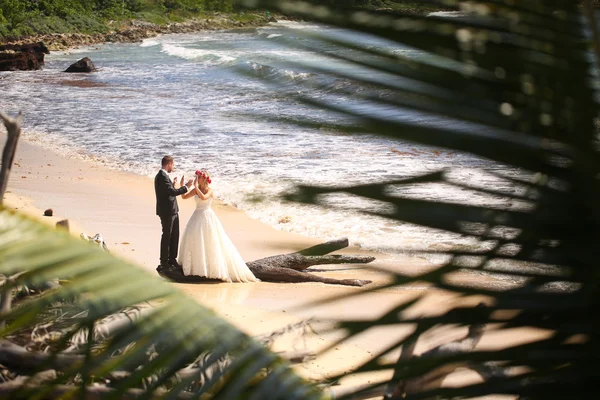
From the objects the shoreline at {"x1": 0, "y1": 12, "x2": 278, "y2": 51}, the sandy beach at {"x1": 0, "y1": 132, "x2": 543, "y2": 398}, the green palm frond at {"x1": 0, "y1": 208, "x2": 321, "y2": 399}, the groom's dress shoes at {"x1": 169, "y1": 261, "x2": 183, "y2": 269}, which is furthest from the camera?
the shoreline at {"x1": 0, "y1": 12, "x2": 278, "y2": 51}

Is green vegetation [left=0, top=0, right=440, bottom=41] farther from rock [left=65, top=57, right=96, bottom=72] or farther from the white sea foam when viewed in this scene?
rock [left=65, top=57, right=96, bottom=72]

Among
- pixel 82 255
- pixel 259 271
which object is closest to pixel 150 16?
pixel 259 271

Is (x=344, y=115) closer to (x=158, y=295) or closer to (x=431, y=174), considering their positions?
(x=431, y=174)

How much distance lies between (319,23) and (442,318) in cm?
35

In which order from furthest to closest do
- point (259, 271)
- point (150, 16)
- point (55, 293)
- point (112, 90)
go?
point (150, 16)
point (112, 90)
point (259, 271)
point (55, 293)

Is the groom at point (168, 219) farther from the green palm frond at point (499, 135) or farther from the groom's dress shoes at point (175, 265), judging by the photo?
the green palm frond at point (499, 135)

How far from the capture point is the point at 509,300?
0.85 meters

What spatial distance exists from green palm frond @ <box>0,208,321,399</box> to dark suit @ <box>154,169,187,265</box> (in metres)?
10.3

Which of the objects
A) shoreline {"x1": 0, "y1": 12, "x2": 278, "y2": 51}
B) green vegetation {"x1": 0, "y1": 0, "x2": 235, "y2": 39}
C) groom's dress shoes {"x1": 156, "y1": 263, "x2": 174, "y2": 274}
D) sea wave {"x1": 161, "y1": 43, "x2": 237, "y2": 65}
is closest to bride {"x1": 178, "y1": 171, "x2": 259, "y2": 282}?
groom's dress shoes {"x1": 156, "y1": 263, "x2": 174, "y2": 274}

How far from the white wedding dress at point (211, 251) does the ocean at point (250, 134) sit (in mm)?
1761

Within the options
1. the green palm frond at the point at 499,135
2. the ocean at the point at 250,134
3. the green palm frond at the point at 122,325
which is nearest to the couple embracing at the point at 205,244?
the ocean at the point at 250,134

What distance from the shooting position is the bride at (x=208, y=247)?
11008mm

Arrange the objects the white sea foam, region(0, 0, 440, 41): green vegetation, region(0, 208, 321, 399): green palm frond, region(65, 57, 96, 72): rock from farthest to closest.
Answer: region(0, 0, 440, 41): green vegetation → the white sea foam → region(65, 57, 96, 72): rock → region(0, 208, 321, 399): green palm frond

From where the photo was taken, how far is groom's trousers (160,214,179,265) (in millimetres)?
11523
